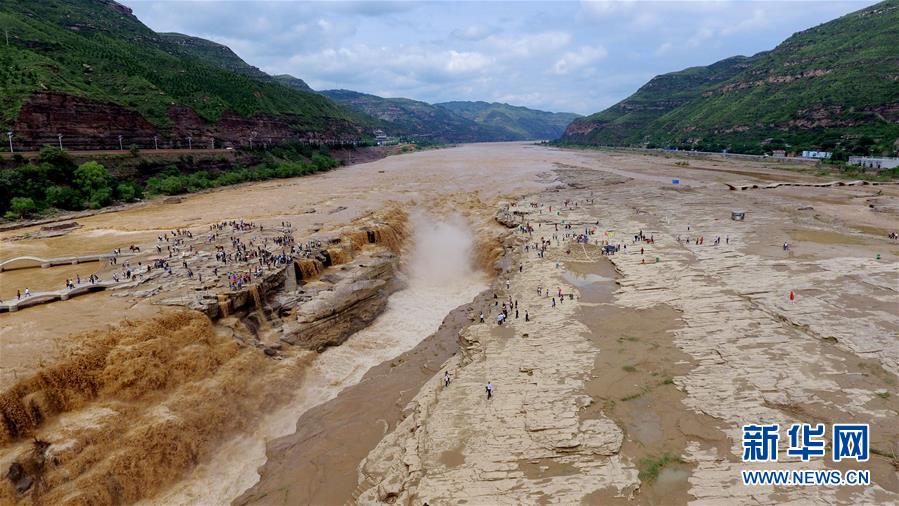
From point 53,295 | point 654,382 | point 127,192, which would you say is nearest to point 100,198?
point 127,192

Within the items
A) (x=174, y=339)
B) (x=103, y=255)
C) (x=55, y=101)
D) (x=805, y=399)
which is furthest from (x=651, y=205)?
(x=55, y=101)

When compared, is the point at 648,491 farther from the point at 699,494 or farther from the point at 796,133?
the point at 796,133

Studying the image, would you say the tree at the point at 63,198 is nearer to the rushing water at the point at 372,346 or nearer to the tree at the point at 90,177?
the tree at the point at 90,177

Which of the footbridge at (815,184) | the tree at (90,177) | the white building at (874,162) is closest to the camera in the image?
the tree at (90,177)

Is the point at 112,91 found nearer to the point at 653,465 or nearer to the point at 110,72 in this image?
the point at 110,72

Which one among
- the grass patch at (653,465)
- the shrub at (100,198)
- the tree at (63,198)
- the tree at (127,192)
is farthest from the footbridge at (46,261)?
the grass patch at (653,465)

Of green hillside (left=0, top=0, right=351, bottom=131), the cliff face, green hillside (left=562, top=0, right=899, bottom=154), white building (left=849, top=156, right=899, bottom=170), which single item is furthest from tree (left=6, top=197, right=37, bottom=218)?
green hillside (left=562, top=0, right=899, bottom=154)
